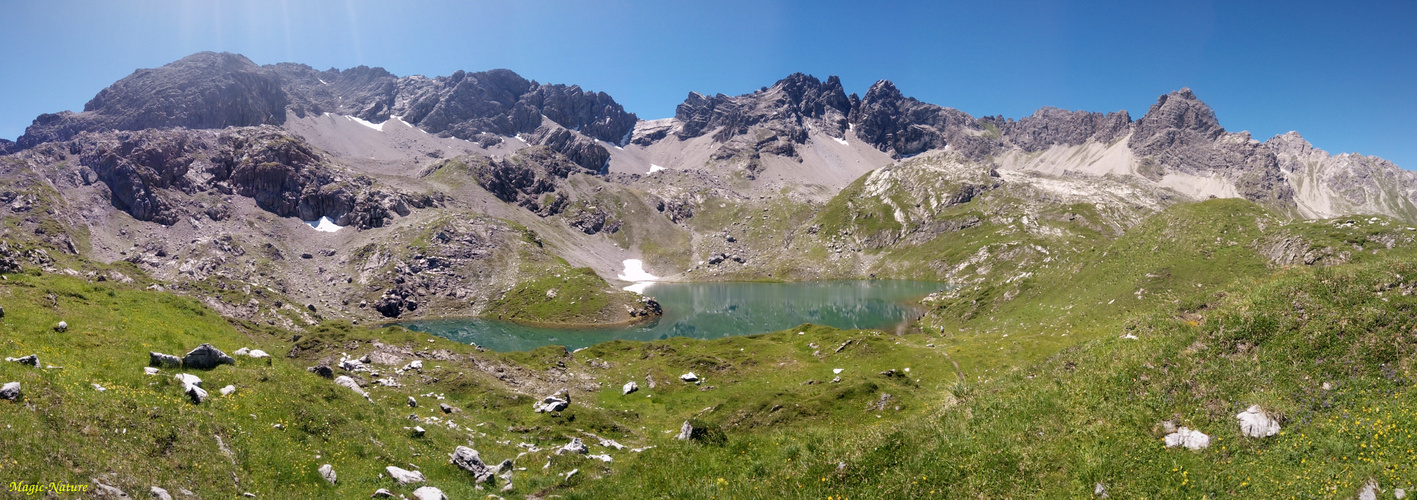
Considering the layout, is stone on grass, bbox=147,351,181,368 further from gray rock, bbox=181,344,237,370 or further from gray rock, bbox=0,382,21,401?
gray rock, bbox=0,382,21,401

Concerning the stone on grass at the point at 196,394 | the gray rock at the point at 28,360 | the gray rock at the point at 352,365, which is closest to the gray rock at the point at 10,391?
the gray rock at the point at 28,360

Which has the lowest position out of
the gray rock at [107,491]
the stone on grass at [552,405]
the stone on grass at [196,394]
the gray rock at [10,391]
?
the stone on grass at [552,405]

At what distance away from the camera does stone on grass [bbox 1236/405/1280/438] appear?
13.2 m

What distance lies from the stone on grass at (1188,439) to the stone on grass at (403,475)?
22380 millimetres

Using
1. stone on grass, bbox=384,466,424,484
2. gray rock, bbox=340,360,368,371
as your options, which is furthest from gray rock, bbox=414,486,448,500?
gray rock, bbox=340,360,368,371

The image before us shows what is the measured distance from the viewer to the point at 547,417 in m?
33.0

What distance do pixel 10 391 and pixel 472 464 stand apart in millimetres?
12143

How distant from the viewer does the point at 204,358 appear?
835 inches

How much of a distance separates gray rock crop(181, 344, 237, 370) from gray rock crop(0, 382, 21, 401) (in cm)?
684

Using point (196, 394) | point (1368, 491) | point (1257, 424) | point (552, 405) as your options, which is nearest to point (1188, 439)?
point (1257, 424)

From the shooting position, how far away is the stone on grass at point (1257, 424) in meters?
13.2

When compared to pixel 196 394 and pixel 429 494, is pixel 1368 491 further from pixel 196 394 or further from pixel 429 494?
pixel 196 394

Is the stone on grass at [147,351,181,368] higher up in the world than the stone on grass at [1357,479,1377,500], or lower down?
lower down

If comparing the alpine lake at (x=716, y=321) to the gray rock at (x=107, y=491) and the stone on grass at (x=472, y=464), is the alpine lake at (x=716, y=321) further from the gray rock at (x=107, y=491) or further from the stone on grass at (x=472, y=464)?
the gray rock at (x=107, y=491)
